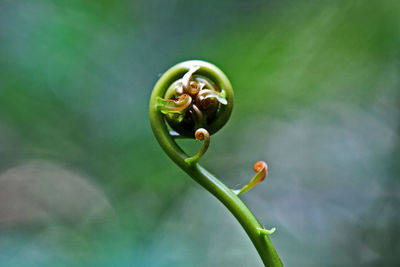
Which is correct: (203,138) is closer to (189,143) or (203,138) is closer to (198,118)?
(198,118)

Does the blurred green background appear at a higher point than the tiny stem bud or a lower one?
higher

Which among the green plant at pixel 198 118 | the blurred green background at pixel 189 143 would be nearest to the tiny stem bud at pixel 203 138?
the green plant at pixel 198 118

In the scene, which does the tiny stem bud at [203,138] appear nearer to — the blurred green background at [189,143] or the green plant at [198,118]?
the green plant at [198,118]

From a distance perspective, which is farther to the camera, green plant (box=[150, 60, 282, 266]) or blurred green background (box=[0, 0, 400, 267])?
blurred green background (box=[0, 0, 400, 267])

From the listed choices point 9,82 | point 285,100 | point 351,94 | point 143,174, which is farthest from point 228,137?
point 9,82

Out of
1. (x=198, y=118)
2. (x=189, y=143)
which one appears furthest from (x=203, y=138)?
(x=189, y=143)

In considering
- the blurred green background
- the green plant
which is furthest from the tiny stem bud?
the blurred green background

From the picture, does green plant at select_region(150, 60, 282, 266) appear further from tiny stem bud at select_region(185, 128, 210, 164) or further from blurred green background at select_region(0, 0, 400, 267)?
blurred green background at select_region(0, 0, 400, 267)

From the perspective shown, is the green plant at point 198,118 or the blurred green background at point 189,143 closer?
the green plant at point 198,118
